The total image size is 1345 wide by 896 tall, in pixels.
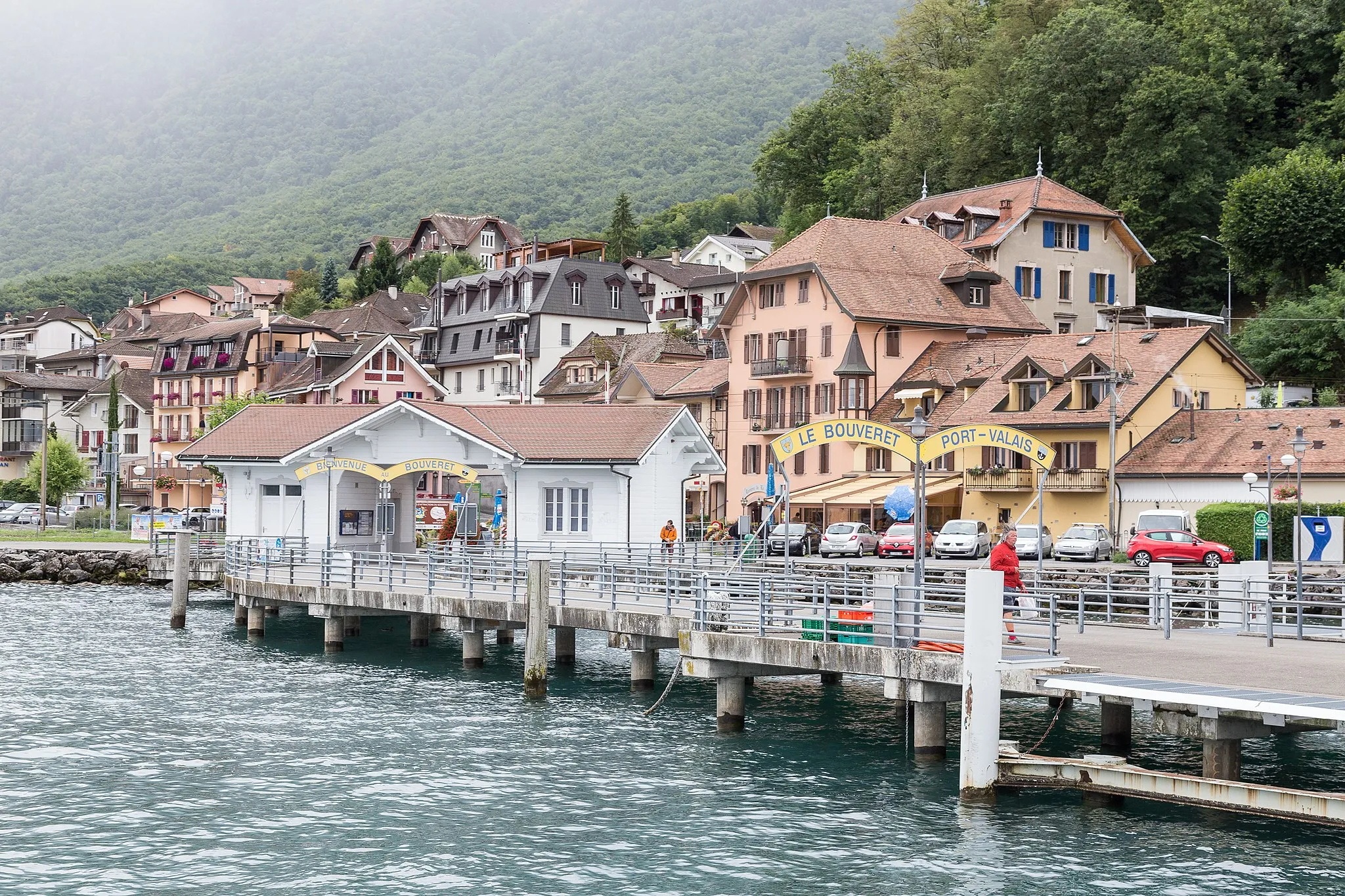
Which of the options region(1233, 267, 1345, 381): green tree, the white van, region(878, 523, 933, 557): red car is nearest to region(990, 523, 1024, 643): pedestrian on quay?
region(878, 523, 933, 557): red car

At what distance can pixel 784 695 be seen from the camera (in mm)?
36219

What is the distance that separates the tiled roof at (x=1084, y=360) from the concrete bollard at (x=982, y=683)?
4244 cm

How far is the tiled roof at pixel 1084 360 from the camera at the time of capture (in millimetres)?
64188

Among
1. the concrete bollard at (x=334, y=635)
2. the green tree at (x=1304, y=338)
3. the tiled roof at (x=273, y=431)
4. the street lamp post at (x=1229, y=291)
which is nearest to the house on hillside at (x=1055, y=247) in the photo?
the street lamp post at (x=1229, y=291)

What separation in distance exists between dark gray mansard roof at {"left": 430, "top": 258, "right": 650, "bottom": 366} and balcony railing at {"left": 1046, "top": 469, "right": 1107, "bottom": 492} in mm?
53455

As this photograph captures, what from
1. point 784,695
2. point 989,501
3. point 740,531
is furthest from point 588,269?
point 784,695

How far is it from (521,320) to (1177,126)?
4745 centimetres

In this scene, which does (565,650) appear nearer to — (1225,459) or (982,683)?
(982,683)

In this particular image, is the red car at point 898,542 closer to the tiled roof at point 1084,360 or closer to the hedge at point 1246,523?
the tiled roof at point 1084,360

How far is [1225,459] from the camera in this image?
60.0 metres

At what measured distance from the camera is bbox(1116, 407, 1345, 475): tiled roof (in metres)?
58.1

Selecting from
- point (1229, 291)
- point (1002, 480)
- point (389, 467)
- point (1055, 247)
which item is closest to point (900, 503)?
point (1002, 480)

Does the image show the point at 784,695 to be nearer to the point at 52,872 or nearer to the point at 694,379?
the point at 52,872

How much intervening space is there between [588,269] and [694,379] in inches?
1263
